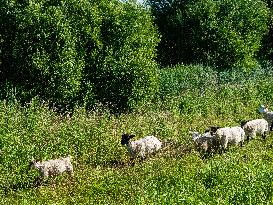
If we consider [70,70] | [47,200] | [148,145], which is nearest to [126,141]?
[148,145]

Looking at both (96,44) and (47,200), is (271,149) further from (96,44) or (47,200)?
(96,44)

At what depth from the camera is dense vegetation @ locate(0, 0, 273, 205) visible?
11422 mm

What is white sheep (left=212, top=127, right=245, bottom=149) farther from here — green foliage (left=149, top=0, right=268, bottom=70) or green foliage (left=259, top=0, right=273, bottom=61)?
green foliage (left=259, top=0, right=273, bottom=61)

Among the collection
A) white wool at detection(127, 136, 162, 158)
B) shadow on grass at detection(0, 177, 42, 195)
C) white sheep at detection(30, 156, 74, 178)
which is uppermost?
white wool at detection(127, 136, 162, 158)

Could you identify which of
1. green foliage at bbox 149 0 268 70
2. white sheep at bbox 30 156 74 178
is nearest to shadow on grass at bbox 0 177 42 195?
white sheep at bbox 30 156 74 178

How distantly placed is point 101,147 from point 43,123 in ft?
6.65

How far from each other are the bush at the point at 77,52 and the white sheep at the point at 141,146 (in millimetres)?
5212

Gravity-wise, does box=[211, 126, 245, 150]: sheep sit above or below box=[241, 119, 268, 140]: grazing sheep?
below

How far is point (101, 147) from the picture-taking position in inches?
581

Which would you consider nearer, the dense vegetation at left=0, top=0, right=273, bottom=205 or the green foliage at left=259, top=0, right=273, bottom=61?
the dense vegetation at left=0, top=0, right=273, bottom=205

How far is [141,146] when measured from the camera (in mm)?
14102

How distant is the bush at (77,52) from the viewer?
18688 mm

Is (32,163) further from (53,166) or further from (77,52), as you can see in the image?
(77,52)

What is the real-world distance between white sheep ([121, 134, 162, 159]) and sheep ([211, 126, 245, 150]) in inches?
70.7
